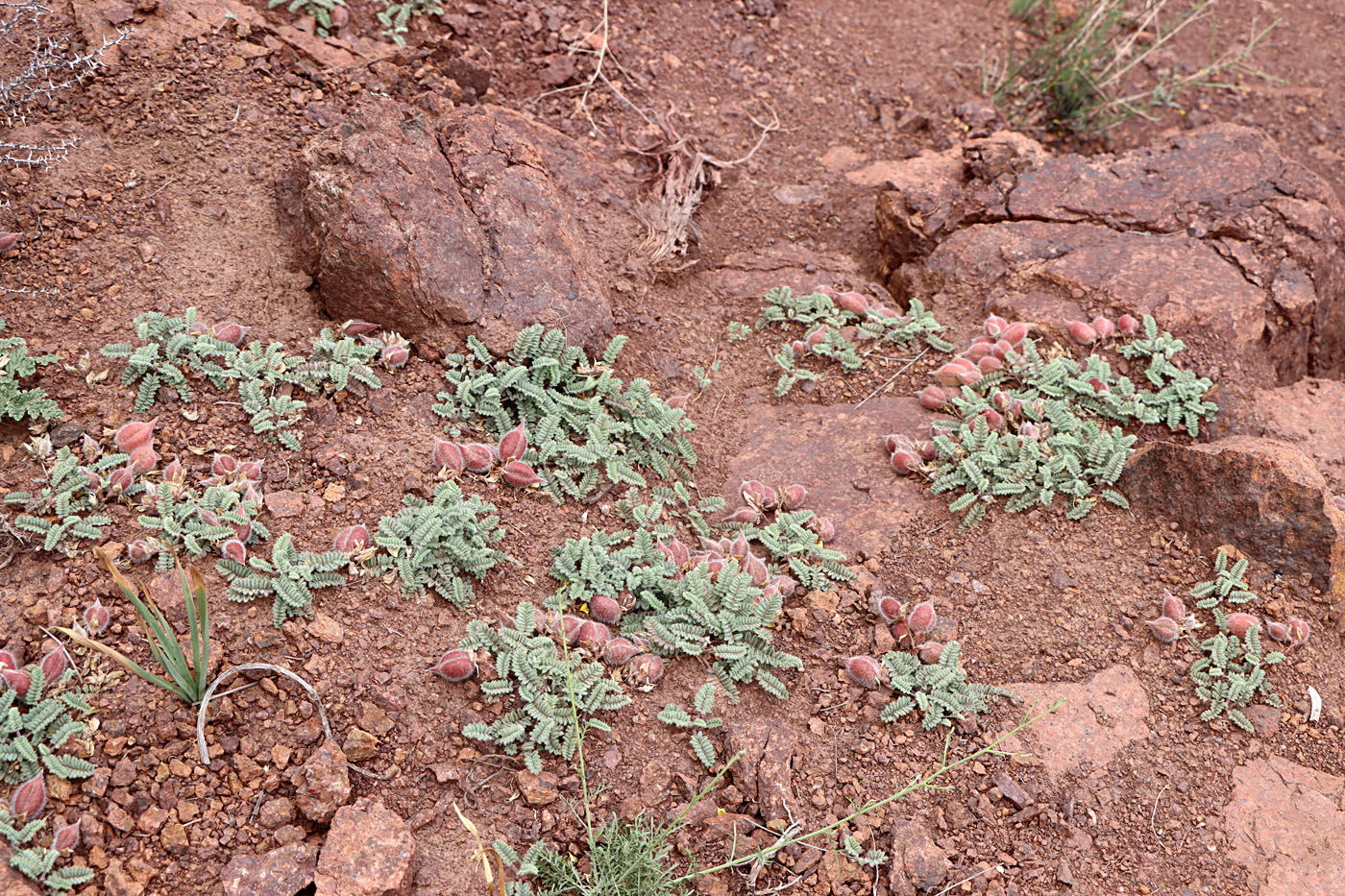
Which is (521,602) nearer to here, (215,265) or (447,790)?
(447,790)

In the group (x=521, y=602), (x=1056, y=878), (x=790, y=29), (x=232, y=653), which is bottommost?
(x=232, y=653)

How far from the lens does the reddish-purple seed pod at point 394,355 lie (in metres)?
3.15

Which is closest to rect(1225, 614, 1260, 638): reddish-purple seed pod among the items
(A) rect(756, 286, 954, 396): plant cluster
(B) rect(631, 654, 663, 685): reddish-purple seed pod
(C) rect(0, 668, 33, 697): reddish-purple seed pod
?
(A) rect(756, 286, 954, 396): plant cluster

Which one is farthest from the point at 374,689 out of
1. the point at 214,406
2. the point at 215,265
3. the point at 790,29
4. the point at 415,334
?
the point at 790,29

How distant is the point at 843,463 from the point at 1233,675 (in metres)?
1.34

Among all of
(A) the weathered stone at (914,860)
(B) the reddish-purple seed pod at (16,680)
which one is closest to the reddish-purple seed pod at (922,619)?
(A) the weathered stone at (914,860)

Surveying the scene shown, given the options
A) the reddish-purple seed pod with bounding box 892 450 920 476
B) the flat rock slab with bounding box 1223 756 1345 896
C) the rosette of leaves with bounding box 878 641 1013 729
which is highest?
the flat rock slab with bounding box 1223 756 1345 896

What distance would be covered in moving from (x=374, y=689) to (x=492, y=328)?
4.15 ft

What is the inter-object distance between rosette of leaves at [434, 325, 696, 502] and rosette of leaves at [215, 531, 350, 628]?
65 centimetres

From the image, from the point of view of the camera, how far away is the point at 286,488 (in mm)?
2811

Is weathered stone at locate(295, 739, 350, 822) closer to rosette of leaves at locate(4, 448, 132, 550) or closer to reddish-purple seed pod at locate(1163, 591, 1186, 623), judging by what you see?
rosette of leaves at locate(4, 448, 132, 550)

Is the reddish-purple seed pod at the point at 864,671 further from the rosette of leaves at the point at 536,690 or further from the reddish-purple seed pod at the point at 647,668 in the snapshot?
the rosette of leaves at the point at 536,690

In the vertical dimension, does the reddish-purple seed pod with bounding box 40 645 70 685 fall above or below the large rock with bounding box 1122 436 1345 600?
below

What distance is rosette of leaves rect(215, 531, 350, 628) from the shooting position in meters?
2.51
